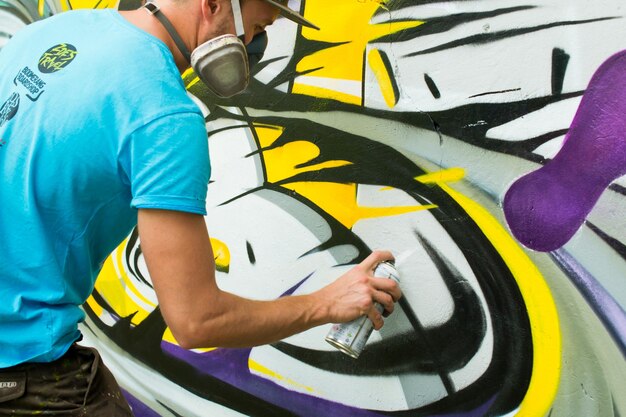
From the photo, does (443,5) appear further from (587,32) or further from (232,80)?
(232,80)

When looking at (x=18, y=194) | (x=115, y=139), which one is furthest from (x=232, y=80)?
(x=18, y=194)

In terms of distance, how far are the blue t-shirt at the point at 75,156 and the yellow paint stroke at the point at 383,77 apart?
1212mm

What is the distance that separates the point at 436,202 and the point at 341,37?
0.78 metres

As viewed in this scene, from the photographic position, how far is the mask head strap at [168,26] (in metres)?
2.00

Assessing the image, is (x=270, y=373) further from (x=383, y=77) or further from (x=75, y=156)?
(x=75, y=156)

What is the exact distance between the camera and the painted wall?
2.53m

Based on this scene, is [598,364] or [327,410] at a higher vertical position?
[598,364]

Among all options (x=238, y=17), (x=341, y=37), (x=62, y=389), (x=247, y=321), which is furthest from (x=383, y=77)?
(x=62, y=389)

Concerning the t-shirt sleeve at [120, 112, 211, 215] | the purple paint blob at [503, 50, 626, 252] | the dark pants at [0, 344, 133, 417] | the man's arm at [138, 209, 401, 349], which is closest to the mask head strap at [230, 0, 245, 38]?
the t-shirt sleeve at [120, 112, 211, 215]

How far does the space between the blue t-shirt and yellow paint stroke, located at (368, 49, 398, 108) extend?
3.98 ft

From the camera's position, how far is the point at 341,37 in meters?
3.03

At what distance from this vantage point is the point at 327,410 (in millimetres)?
3205

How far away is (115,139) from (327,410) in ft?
5.94

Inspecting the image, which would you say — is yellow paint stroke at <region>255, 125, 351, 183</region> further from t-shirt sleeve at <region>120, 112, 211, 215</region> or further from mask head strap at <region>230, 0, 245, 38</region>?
t-shirt sleeve at <region>120, 112, 211, 215</region>
